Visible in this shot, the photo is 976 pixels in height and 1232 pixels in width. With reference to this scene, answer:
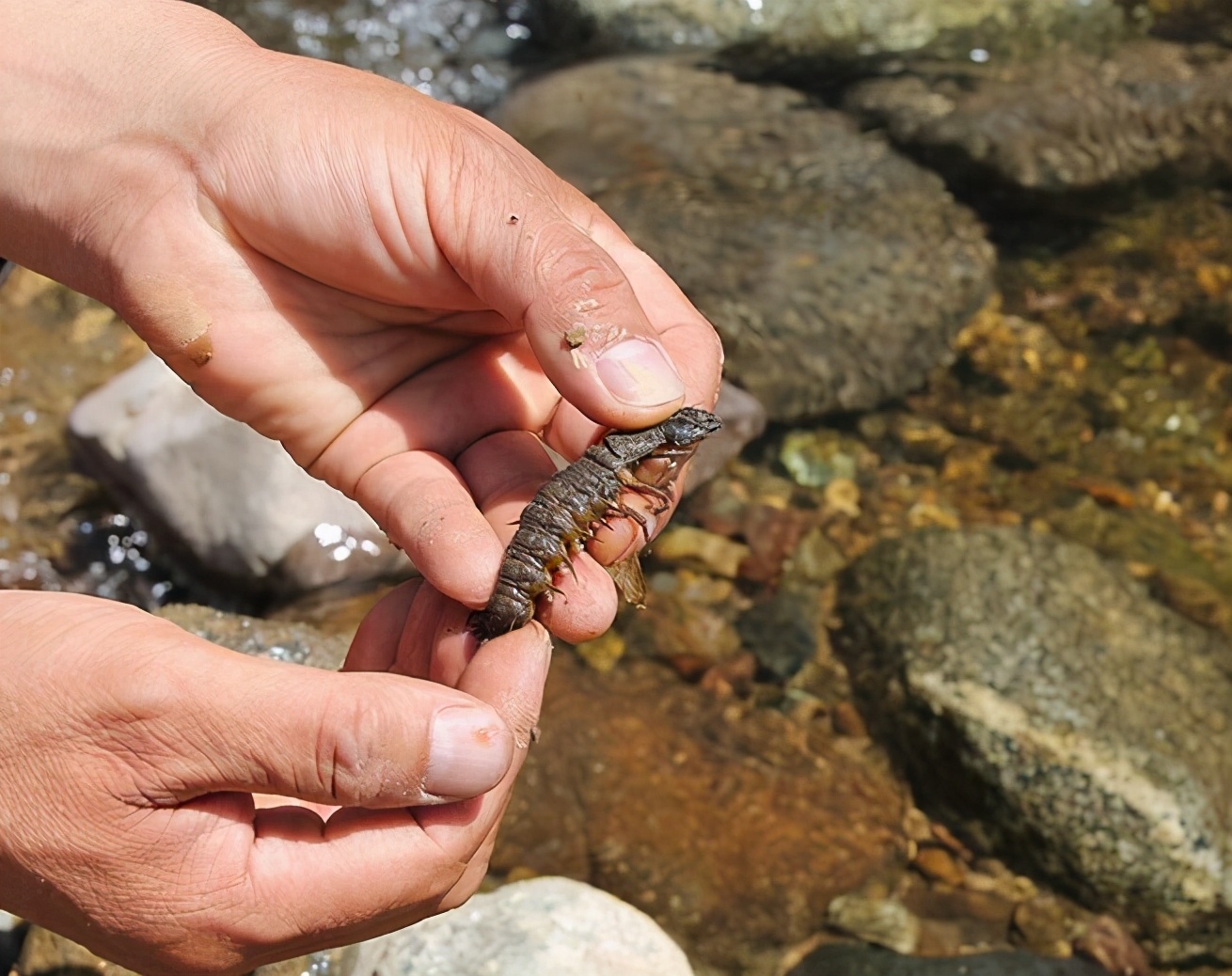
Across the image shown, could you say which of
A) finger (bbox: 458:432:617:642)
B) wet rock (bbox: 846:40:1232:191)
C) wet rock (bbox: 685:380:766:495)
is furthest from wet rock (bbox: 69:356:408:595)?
wet rock (bbox: 846:40:1232:191)

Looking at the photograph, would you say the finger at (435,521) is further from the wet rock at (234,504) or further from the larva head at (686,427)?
the wet rock at (234,504)

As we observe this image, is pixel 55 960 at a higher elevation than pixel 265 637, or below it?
below

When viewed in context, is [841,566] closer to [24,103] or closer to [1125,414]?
[1125,414]

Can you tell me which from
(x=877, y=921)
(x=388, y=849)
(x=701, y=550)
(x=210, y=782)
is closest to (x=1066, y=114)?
(x=701, y=550)

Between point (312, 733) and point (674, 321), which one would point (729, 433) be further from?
point (312, 733)

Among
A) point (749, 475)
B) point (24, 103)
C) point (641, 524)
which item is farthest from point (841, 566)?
point (24, 103)

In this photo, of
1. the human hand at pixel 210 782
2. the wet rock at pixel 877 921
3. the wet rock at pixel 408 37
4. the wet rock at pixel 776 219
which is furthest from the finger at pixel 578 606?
the wet rock at pixel 408 37
